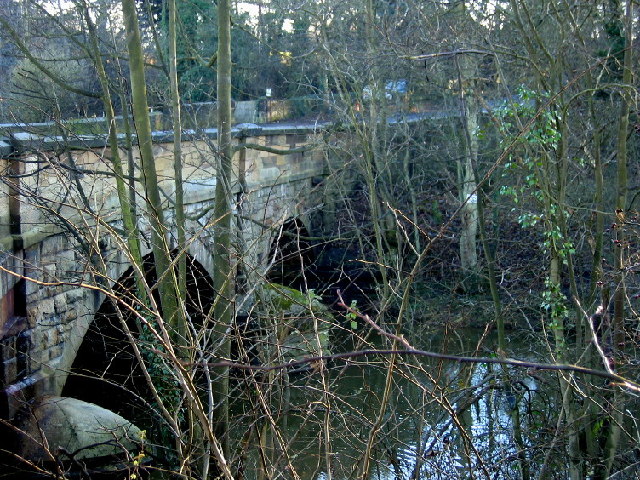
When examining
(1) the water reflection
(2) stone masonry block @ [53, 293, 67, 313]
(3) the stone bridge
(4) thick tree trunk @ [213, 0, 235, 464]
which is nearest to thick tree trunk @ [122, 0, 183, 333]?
(3) the stone bridge

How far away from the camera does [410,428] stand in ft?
32.6

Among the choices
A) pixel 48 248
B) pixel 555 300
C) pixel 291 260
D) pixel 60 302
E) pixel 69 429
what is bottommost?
pixel 291 260

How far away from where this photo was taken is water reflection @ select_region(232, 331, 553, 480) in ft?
12.4

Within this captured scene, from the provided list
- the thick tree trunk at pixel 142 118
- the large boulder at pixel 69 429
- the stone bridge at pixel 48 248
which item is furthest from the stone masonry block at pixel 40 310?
the thick tree trunk at pixel 142 118

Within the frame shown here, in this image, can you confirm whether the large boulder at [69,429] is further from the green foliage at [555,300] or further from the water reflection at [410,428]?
the green foliage at [555,300]

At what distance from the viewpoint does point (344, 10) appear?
14797mm

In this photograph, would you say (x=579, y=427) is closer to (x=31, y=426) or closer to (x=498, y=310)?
(x=498, y=310)

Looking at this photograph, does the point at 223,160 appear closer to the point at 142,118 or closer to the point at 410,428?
the point at 142,118

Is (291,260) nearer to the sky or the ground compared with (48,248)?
nearer to the ground

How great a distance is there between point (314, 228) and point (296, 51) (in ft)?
17.2

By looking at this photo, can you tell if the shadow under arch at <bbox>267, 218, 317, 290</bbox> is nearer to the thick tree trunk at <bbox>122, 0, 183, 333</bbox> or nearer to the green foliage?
the thick tree trunk at <bbox>122, 0, 183, 333</bbox>

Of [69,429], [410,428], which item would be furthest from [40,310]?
[410,428]

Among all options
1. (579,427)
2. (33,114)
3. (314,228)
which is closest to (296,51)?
(314,228)

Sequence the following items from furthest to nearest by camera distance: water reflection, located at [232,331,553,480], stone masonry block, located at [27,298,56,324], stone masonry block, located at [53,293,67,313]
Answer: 1. stone masonry block, located at [53,293,67,313]
2. stone masonry block, located at [27,298,56,324]
3. water reflection, located at [232,331,553,480]
